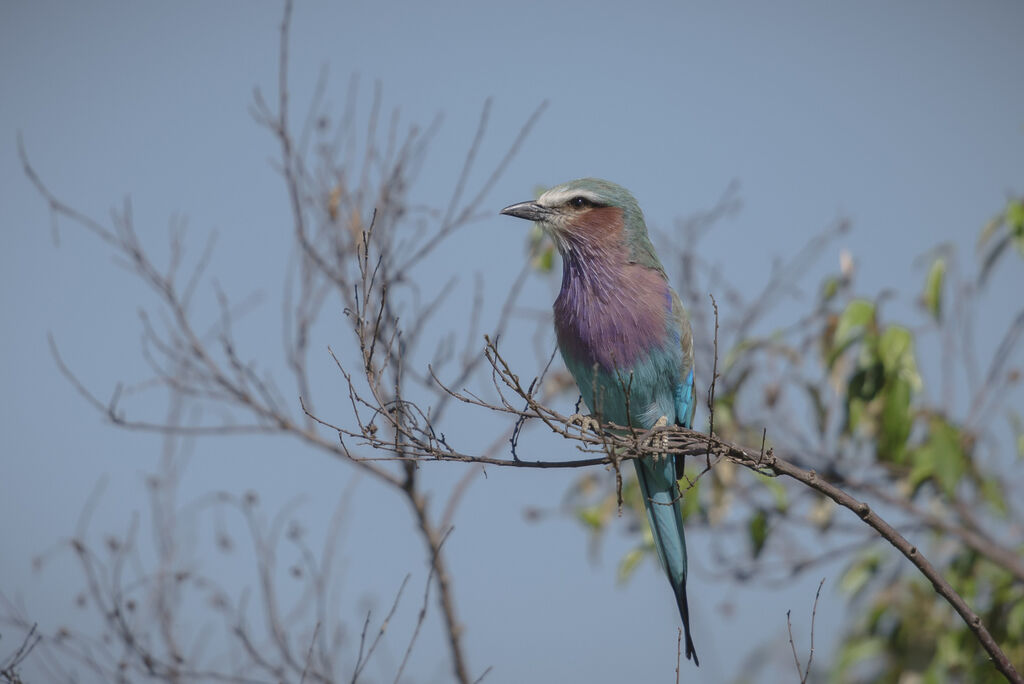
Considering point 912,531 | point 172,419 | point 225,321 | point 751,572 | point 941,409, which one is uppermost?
point 941,409

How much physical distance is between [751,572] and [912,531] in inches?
33.7

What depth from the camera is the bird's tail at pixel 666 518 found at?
3754 millimetres

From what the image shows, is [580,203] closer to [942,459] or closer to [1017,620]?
[942,459]

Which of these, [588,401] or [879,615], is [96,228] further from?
[879,615]

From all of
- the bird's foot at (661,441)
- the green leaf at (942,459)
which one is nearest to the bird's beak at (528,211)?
the bird's foot at (661,441)

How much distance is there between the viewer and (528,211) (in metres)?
4.31

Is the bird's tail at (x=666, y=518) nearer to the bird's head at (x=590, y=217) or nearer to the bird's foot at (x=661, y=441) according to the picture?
the bird's foot at (x=661, y=441)

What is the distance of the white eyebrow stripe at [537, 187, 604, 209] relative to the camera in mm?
4184

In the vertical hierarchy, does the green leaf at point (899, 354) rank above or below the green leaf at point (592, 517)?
above

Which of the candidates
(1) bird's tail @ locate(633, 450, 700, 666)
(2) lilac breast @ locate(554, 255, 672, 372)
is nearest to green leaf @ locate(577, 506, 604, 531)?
(1) bird's tail @ locate(633, 450, 700, 666)

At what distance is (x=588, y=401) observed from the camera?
3.81 m

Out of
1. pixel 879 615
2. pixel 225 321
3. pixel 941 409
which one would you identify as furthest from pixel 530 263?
pixel 879 615

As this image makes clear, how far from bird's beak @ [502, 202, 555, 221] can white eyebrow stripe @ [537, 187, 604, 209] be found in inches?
1.0

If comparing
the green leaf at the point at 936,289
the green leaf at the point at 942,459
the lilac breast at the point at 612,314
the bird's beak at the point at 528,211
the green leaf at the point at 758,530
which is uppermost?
the green leaf at the point at 936,289
